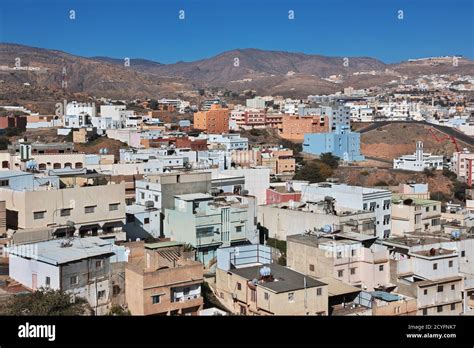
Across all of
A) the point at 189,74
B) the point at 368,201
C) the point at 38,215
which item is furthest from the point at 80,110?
the point at 189,74

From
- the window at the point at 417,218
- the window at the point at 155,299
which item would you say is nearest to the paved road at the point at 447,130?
the window at the point at 417,218

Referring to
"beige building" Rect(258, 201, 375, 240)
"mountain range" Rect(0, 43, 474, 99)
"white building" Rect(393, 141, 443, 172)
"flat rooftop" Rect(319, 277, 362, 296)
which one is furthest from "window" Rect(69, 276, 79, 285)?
"mountain range" Rect(0, 43, 474, 99)

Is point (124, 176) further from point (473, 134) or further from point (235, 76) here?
point (235, 76)

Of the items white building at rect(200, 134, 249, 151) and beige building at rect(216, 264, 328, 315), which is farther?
white building at rect(200, 134, 249, 151)

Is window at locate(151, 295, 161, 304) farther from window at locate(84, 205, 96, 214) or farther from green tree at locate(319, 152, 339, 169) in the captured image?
green tree at locate(319, 152, 339, 169)

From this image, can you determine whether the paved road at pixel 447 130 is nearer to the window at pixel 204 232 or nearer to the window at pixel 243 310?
the window at pixel 204 232
